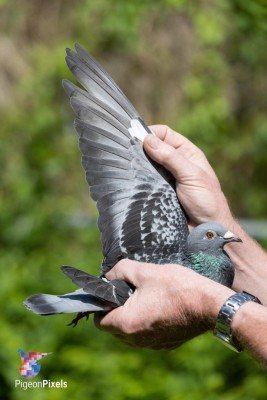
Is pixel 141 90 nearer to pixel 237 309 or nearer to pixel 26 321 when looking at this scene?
pixel 26 321

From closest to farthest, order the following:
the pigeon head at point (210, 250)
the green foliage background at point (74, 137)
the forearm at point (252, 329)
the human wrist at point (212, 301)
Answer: the forearm at point (252, 329) < the human wrist at point (212, 301) < the pigeon head at point (210, 250) < the green foliage background at point (74, 137)

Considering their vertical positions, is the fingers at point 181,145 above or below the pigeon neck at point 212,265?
above

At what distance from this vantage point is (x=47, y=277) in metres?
8.28

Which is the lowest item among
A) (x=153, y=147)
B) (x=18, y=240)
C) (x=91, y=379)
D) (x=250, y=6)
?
(x=91, y=379)

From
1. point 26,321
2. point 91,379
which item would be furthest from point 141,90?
point 91,379

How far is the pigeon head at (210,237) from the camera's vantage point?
4500 millimetres

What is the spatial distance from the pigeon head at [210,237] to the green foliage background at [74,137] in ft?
7.56

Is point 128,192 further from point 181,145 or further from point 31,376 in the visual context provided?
point 31,376

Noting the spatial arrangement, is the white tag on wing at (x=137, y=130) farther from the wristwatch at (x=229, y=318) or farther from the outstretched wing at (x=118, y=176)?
the wristwatch at (x=229, y=318)

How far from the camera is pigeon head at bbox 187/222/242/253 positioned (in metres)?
4.50

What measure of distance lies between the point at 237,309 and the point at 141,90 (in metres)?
8.92

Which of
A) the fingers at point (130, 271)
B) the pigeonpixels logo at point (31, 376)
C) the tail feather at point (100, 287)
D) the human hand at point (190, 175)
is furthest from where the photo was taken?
the pigeonpixels logo at point (31, 376)

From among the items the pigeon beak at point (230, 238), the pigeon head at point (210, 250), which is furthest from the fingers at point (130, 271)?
the pigeon beak at point (230, 238)

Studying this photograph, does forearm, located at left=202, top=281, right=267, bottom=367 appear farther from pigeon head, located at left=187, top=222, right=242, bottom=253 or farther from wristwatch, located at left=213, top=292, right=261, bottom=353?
pigeon head, located at left=187, top=222, right=242, bottom=253
